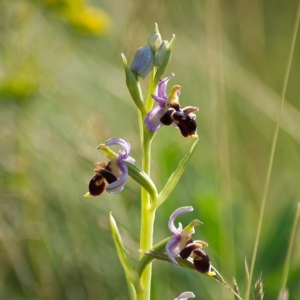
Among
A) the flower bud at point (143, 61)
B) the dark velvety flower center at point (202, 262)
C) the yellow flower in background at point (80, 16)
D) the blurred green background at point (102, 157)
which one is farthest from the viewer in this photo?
the yellow flower in background at point (80, 16)

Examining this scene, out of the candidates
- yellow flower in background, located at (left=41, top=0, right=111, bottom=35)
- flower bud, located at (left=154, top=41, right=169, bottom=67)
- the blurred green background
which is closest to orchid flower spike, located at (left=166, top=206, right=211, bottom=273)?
flower bud, located at (left=154, top=41, right=169, bottom=67)

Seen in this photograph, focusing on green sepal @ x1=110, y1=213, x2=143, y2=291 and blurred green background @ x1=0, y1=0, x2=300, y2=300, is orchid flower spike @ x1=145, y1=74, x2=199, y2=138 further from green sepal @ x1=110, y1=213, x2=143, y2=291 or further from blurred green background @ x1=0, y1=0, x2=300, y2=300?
blurred green background @ x1=0, y1=0, x2=300, y2=300

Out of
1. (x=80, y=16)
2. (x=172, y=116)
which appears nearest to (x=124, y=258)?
(x=172, y=116)

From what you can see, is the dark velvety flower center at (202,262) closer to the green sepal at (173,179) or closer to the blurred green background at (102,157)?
the green sepal at (173,179)

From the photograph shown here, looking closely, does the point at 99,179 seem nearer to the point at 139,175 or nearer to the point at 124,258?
the point at 139,175

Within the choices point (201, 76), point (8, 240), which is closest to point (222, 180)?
point (8, 240)

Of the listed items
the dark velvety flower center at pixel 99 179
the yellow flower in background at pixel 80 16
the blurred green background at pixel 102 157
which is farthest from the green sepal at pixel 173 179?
the yellow flower in background at pixel 80 16

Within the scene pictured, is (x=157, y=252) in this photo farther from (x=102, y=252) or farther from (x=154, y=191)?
(x=102, y=252)
